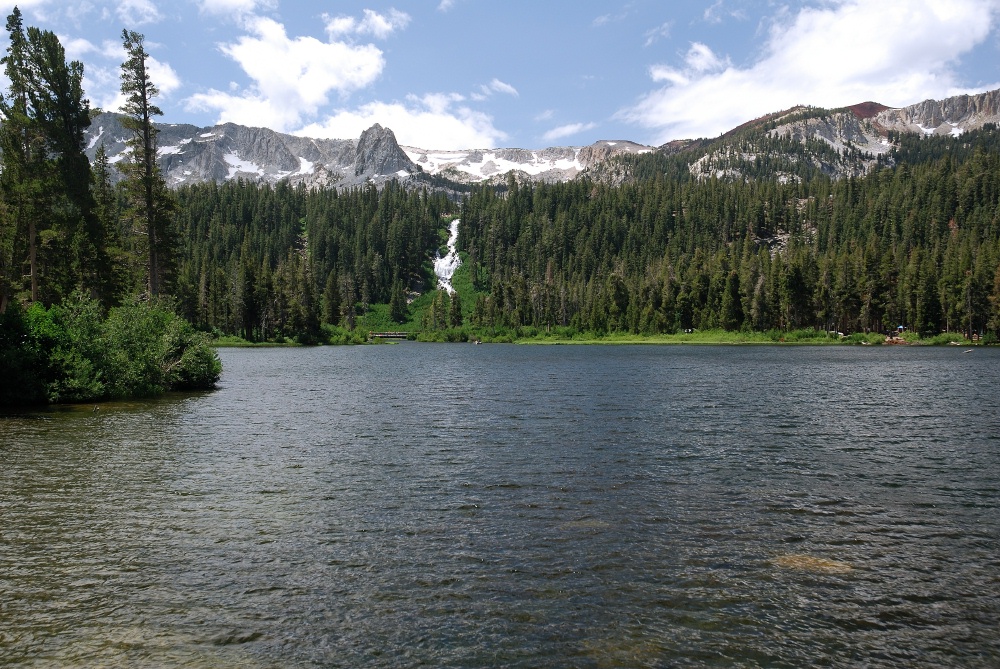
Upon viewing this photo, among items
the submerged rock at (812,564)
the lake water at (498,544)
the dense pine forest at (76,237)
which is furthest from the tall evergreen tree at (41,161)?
the submerged rock at (812,564)

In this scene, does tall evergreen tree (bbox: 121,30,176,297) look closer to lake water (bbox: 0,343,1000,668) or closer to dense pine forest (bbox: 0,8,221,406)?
dense pine forest (bbox: 0,8,221,406)

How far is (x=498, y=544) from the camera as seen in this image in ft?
51.5

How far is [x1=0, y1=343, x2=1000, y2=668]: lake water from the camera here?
10906 millimetres

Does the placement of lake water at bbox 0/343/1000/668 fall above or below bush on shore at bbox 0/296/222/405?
below

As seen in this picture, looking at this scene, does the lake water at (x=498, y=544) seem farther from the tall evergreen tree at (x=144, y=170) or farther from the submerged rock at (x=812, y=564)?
the tall evergreen tree at (x=144, y=170)

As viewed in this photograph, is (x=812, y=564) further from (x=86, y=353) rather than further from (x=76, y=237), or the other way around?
(x=76, y=237)

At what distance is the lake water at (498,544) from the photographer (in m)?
10.9

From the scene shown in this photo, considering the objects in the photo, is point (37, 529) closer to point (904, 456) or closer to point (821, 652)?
point (821, 652)

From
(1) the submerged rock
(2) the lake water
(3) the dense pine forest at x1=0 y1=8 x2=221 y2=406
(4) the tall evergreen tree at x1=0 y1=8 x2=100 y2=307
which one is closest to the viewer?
(2) the lake water

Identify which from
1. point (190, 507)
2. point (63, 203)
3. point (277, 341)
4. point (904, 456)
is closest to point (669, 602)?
point (190, 507)

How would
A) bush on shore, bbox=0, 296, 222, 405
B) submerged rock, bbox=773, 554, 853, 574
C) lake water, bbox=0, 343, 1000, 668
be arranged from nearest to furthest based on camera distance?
lake water, bbox=0, 343, 1000, 668, submerged rock, bbox=773, 554, 853, 574, bush on shore, bbox=0, 296, 222, 405

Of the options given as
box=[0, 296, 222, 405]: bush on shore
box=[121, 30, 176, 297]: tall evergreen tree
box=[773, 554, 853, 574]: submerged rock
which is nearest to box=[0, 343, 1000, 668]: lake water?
box=[773, 554, 853, 574]: submerged rock

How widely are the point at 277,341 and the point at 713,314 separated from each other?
115 m

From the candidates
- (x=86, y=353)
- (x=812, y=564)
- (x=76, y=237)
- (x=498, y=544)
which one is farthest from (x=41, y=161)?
(x=812, y=564)
